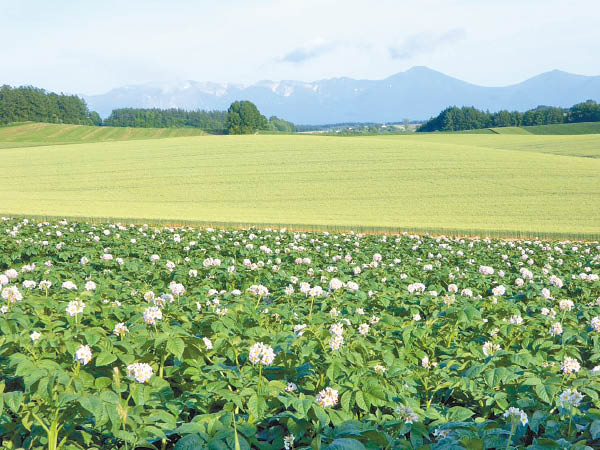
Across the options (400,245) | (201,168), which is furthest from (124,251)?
(201,168)

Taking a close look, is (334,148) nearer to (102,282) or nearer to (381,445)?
(102,282)

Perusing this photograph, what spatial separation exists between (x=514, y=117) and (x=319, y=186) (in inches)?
3583

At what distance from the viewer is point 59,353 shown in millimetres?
3869

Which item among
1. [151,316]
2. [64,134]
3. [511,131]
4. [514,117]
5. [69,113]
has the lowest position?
[151,316]

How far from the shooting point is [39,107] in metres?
111

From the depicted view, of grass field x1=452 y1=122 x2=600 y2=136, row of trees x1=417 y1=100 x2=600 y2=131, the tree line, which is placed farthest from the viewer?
the tree line

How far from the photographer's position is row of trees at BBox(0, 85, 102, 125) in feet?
341

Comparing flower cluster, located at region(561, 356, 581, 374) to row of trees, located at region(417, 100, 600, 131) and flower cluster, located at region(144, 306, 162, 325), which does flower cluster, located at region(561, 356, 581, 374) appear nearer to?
flower cluster, located at region(144, 306, 162, 325)

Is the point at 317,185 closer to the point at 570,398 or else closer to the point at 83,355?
the point at 83,355

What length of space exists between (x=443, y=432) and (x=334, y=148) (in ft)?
154

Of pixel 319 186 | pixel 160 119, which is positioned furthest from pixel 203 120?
pixel 319 186

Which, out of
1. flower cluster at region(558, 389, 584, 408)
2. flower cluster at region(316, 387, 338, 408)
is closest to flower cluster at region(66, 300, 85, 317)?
flower cluster at region(316, 387, 338, 408)

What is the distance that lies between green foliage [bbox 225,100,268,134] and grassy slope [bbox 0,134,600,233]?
49.2 m

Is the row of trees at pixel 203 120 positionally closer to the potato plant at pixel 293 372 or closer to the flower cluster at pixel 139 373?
the potato plant at pixel 293 372
